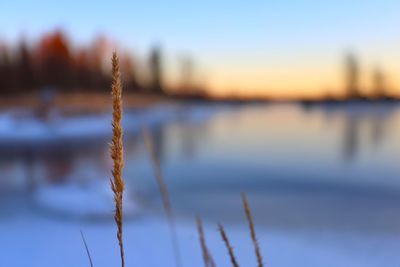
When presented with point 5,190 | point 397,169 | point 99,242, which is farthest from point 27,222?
point 397,169

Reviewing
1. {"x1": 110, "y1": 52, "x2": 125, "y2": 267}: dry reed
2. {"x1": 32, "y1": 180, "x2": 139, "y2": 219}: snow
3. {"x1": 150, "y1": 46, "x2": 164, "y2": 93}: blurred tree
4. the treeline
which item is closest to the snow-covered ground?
{"x1": 32, "y1": 180, "x2": 139, "y2": 219}: snow

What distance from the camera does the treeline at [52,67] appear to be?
157ft

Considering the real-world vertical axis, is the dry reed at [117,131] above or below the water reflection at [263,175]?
above

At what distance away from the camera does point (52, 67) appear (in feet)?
168

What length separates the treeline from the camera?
4778cm

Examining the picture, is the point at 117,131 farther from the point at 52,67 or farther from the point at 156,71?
the point at 156,71

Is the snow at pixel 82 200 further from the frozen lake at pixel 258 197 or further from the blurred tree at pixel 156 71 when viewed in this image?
the blurred tree at pixel 156 71

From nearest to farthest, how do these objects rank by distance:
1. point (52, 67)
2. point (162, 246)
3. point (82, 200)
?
1. point (162, 246)
2. point (82, 200)
3. point (52, 67)

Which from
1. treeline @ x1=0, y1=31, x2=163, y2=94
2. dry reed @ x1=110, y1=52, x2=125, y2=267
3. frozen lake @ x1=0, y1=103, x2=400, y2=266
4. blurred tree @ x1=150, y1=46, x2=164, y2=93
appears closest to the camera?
dry reed @ x1=110, y1=52, x2=125, y2=267

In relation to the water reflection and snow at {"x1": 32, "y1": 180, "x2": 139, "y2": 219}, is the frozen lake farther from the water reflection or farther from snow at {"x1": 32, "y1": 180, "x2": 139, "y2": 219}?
snow at {"x1": 32, "y1": 180, "x2": 139, "y2": 219}

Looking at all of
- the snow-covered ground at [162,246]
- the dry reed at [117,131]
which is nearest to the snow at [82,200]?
the snow-covered ground at [162,246]

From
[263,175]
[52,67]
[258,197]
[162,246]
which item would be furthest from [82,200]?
[52,67]

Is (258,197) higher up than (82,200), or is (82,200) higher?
(82,200)

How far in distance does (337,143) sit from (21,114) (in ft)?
70.2
